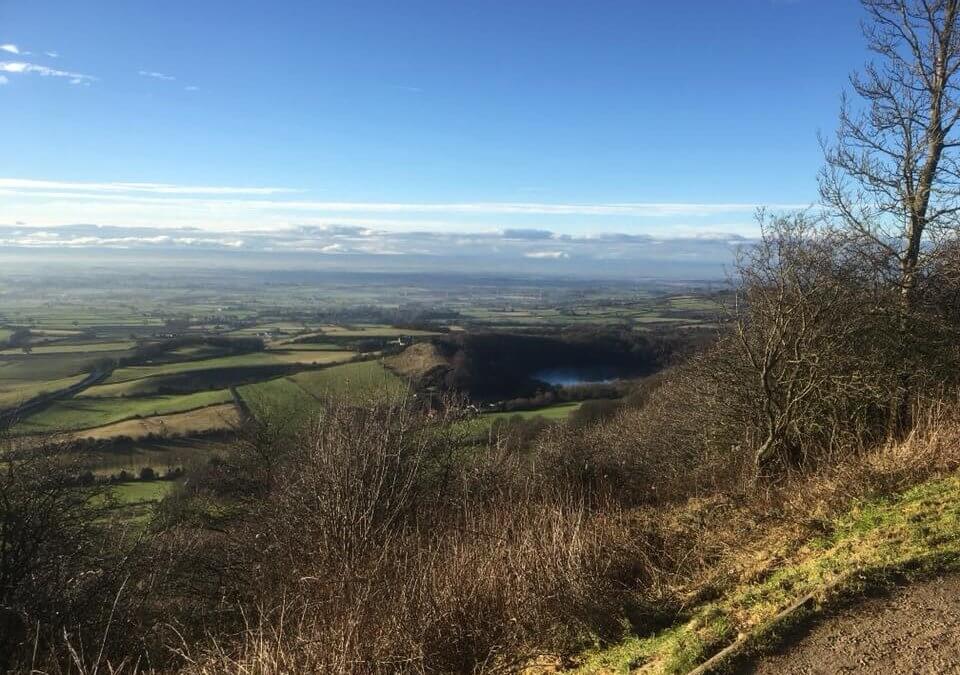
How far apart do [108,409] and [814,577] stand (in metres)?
36.9

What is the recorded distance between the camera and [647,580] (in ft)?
17.7

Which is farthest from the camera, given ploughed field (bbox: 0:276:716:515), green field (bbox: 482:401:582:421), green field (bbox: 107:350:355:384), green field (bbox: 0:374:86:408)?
green field (bbox: 107:350:355:384)

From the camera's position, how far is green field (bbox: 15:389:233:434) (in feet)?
97.2

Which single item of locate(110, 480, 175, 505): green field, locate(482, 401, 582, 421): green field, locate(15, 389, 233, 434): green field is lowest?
locate(110, 480, 175, 505): green field

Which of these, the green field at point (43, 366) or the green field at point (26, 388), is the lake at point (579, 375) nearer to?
the green field at point (26, 388)

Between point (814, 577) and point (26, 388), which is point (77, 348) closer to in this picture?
point (26, 388)

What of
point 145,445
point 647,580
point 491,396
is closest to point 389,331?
point 491,396

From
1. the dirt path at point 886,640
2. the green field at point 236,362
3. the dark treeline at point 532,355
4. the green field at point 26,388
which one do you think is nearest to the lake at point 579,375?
the dark treeline at point 532,355

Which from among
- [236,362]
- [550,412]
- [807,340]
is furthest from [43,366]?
[807,340]

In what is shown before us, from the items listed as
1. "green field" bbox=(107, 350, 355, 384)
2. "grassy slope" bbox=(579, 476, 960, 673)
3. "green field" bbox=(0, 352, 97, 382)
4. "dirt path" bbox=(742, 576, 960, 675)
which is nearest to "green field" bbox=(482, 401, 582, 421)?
"green field" bbox=(107, 350, 355, 384)

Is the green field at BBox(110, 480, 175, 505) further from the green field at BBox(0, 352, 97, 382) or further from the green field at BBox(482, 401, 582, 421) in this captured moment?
the green field at BBox(0, 352, 97, 382)

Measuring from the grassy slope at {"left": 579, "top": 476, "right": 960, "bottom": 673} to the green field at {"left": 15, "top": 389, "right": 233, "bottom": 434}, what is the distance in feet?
106

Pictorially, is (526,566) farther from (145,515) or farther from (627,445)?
(145,515)

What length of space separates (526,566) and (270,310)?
3506 inches
